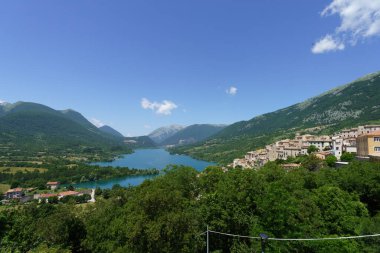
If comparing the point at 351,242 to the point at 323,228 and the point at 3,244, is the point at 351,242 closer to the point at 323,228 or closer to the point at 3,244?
the point at 323,228

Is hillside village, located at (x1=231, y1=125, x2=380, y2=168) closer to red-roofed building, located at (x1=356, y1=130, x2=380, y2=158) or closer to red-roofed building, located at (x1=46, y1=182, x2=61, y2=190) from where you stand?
A: red-roofed building, located at (x1=356, y1=130, x2=380, y2=158)

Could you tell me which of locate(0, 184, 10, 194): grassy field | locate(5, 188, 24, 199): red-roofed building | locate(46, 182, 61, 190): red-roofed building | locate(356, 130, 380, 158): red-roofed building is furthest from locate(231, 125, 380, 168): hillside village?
locate(0, 184, 10, 194): grassy field

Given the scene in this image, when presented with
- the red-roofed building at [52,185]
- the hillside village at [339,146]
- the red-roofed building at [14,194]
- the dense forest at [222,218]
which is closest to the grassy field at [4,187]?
the red-roofed building at [14,194]

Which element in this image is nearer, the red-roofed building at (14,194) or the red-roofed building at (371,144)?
the red-roofed building at (371,144)

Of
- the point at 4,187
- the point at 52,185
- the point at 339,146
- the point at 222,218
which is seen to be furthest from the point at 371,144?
the point at 4,187

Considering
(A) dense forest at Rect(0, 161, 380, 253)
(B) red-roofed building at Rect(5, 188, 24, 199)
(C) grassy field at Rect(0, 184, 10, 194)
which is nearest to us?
(A) dense forest at Rect(0, 161, 380, 253)

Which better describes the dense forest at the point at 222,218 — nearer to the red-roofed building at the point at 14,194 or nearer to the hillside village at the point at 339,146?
the hillside village at the point at 339,146

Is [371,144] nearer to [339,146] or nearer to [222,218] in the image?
[339,146]

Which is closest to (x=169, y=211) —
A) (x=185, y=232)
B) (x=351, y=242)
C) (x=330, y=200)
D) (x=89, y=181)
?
(x=185, y=232)
